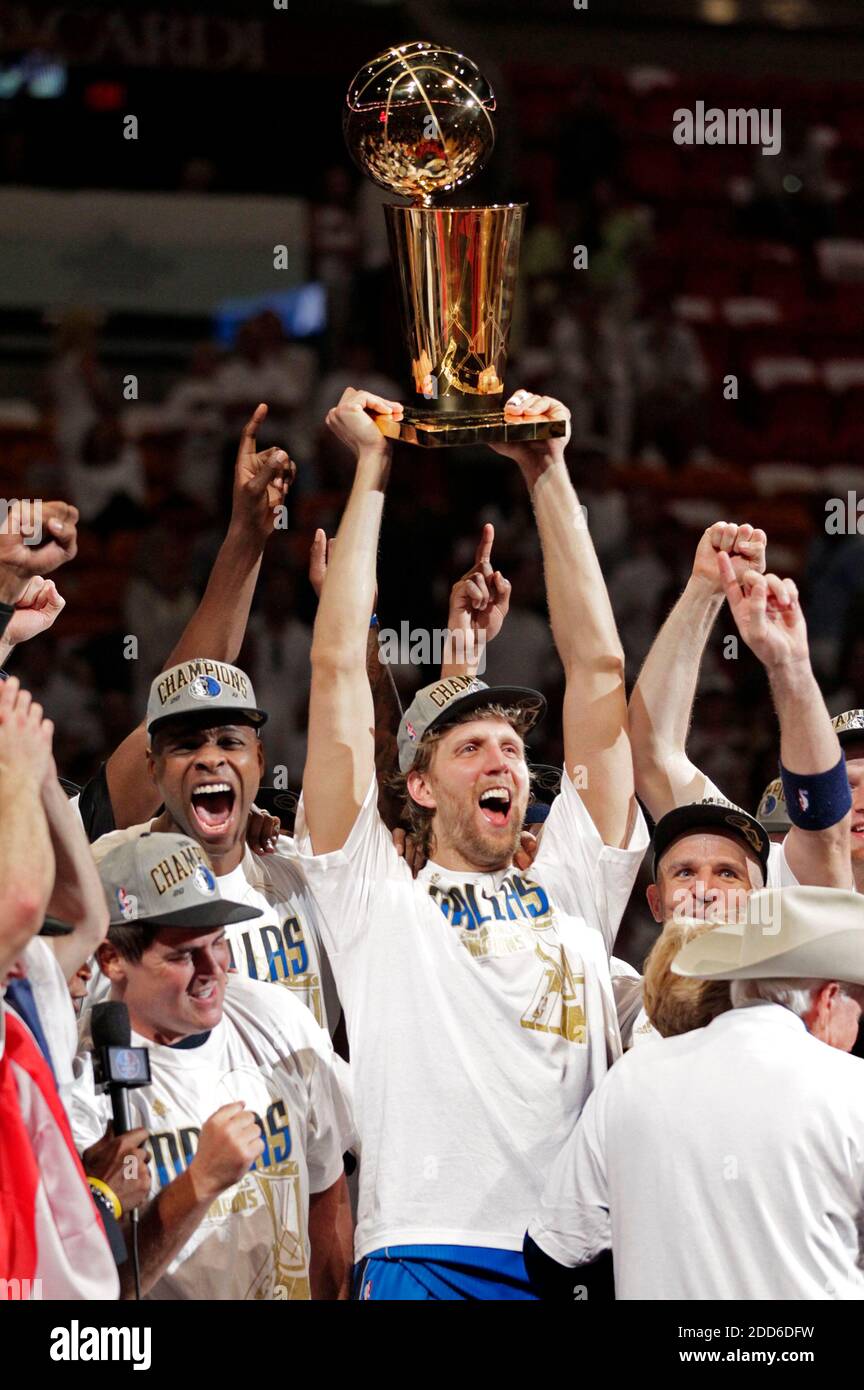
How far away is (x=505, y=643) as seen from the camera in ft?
24.0

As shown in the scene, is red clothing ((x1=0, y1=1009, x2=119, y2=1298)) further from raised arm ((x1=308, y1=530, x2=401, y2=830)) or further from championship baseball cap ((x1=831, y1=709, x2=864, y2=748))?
championship baseball cap ((x1=831, y1=709, x2=864, y2=748))

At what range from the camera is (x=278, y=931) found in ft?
12.6

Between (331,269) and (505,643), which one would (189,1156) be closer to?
(505,643)

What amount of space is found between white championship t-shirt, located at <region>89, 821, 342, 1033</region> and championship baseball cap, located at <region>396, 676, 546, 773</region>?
340 mm

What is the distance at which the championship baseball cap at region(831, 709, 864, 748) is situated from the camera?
4371mm

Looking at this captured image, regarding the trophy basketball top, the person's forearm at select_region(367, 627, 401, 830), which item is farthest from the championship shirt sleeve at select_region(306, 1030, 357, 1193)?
the trophy basketball top

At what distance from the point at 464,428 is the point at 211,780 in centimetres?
83

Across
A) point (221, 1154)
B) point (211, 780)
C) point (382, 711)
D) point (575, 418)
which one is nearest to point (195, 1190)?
point (221, 1154)

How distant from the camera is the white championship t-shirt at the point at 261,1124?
3.22m

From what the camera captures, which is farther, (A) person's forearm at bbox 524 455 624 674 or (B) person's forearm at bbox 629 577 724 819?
(B) person's forearm at bbox 629 577 724 819

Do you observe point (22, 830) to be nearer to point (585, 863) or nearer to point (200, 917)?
point (200, 917)

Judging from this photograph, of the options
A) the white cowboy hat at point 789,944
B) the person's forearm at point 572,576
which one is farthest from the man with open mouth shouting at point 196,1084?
the person's forearm at point 572,576
